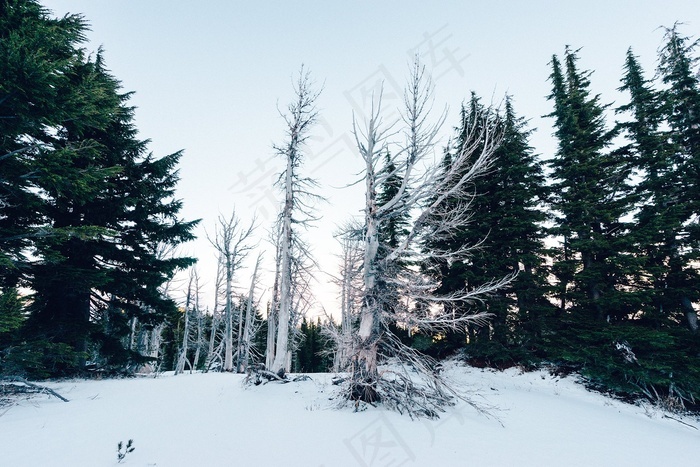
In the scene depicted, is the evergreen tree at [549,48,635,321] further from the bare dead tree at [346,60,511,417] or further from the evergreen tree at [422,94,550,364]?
the bare dead tree at [346,60,511,417]

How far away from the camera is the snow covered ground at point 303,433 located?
14.4 feet

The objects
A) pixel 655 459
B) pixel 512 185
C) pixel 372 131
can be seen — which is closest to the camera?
pixel 655 459

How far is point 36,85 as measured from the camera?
744 centimetres

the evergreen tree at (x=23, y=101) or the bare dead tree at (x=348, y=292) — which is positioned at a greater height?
the evergreen tree at (x=23, y=101)

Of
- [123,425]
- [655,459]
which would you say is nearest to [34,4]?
[123,425]

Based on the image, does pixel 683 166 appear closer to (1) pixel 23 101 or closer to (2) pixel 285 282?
(2) pixel 285 282

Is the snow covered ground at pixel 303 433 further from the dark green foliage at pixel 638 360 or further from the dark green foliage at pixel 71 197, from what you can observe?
the dark green foliage at pixel 71 197

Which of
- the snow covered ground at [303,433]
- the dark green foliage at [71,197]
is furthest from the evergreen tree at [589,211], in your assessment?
the dark green foliage at [71,197]

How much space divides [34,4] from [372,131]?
1145cm

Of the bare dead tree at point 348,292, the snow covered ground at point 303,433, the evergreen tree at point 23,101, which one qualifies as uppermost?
the evergreen tree at point 23,101

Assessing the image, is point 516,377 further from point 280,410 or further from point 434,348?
point 280,410

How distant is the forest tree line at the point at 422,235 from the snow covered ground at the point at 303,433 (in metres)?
1.92

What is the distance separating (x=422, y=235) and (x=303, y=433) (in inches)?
214

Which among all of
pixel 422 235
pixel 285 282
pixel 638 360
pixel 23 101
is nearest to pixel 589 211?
pixel 638 360
